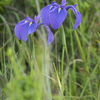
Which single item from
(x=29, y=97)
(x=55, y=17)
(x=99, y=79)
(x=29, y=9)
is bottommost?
(x=99, y=79)

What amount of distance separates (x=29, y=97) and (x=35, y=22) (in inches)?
22.5

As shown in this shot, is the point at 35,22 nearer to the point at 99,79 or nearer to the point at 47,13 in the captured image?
the point at 47,13

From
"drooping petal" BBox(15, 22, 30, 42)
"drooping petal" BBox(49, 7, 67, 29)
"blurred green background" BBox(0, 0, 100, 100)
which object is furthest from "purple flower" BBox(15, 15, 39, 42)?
"blurred green background" BBox(0, 0, 100, 100)

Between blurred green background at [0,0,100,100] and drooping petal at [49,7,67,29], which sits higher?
drooping petal at [49,7,67,29]

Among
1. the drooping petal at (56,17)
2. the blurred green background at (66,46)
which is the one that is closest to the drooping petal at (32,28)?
the drooping petal at (56,17)

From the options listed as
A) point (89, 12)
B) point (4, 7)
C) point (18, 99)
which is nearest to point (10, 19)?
point (4, 7)

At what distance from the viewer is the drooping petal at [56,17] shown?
2.35 feet

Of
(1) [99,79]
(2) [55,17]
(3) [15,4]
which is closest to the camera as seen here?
(2) [55,17]

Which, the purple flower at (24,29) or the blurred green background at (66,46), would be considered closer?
the purple flower at (24,29)

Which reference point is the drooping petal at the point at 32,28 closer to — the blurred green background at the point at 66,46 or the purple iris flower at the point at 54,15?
the purple iris flower at the point at 54,15

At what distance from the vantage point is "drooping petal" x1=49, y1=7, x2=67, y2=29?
72 cm

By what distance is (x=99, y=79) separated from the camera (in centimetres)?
113

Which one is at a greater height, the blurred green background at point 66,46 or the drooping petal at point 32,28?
the drooping petal at point 32,28

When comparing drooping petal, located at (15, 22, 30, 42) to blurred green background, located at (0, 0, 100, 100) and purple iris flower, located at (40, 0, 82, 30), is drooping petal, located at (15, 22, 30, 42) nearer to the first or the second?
purple iris flower, located at (40, 0, 82, 30)
